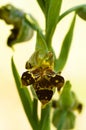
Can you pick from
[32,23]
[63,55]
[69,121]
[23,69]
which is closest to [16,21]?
[32,23]

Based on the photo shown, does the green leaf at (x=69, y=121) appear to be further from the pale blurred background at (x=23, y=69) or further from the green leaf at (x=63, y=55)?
the pale blurred background at (x=23, y=69)

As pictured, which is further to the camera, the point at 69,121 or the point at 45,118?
the point at 69,121

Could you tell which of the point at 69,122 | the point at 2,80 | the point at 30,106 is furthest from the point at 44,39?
the point at 2,80

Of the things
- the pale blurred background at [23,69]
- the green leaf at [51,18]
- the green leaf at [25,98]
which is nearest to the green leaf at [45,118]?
the green leaf at [25,98]

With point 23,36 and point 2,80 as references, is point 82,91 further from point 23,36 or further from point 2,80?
point 23,36

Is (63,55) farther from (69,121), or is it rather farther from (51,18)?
(69,121)
